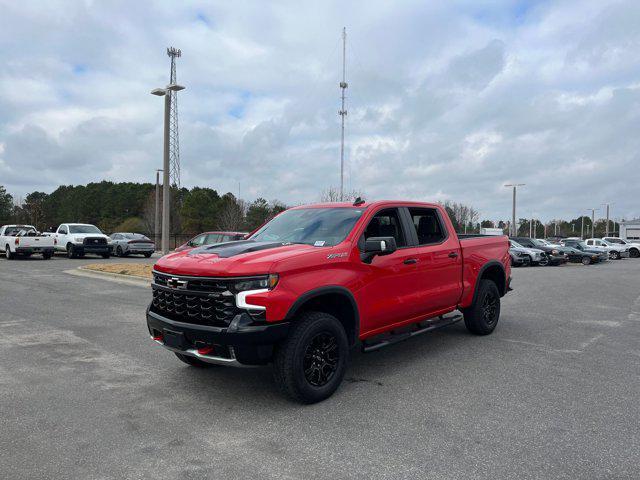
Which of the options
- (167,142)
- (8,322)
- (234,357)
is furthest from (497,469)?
(167,142)

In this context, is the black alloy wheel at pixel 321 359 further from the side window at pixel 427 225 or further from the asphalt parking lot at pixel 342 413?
the side window at pixel 427 225

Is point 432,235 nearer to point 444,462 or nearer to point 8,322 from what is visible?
point 444,462

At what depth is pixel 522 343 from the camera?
22.6ft

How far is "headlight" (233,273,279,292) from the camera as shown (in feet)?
13.6

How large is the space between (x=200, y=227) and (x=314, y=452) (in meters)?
58.9

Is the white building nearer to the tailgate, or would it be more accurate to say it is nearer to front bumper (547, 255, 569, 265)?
front bumper (547, 255, 569, 265)

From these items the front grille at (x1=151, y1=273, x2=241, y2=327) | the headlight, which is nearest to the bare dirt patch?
the front grille at (x1=151, y1=273, x2=241, y2=327)

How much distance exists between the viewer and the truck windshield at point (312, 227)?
512 centimetres

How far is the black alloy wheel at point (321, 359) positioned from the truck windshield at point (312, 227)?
929mm

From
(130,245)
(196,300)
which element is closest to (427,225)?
(196,300)

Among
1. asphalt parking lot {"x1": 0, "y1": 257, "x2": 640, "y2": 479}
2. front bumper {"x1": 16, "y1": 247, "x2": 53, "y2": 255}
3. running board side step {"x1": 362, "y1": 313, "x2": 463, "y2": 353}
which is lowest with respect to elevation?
asphalt parking lot {"x1": 0, "y1": 257, "x2": 640, "y2": 479}

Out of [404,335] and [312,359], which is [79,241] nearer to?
[404,335]

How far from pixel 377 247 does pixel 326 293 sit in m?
0.74

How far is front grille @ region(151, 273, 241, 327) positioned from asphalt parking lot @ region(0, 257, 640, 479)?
801 millimetres
